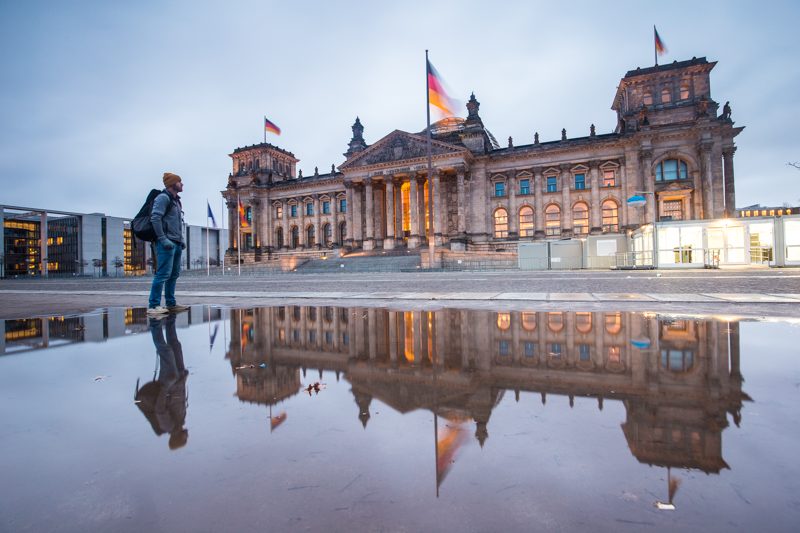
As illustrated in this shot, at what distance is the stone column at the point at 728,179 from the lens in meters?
37.6

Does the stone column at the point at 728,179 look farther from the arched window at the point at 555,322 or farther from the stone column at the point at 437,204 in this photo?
the arched window at the point at 555,322

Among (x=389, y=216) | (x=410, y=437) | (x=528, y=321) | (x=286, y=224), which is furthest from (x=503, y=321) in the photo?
(x=286, y=224)

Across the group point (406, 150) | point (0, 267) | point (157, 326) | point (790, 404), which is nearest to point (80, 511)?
point (790, 404)

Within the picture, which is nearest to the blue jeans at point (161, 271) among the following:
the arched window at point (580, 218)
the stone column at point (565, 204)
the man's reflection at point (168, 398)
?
the man's reflection at point (168, 398)

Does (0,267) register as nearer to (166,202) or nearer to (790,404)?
(166,202)

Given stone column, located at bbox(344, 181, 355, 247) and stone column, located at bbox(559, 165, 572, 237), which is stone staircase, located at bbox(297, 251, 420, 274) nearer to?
stone column, located at bbox(344, 181, 355, 247)

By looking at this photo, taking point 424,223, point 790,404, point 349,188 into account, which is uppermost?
point 349,188

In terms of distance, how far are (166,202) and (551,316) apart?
6.18 meters

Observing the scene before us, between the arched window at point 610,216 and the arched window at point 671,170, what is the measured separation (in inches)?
185

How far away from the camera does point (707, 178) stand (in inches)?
1457

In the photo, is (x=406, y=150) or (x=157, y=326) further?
(x=406, y=150)

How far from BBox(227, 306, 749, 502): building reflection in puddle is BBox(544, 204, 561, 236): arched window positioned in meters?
41.3

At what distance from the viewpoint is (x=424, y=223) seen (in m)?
48.8

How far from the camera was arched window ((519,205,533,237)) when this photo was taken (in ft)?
148
